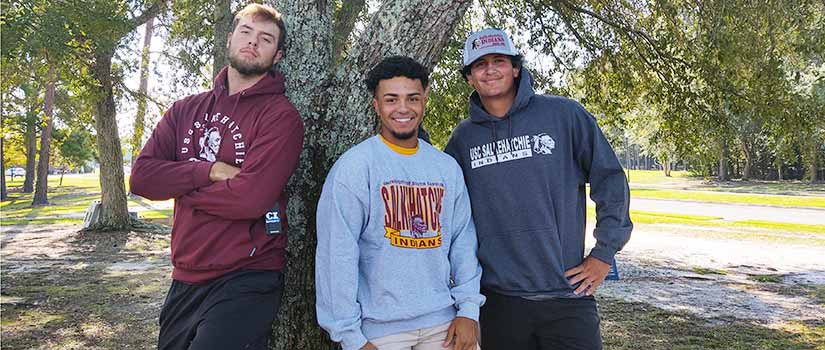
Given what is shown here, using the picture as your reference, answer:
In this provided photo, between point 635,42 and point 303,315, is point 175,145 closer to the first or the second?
point 303,315

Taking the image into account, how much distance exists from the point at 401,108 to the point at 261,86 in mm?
700

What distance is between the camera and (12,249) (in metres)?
12.7

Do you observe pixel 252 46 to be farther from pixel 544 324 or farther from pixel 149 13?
pixel 149 13

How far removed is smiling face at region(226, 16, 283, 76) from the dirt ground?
3.92 m

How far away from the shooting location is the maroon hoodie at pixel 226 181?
2.45m

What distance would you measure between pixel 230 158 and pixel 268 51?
577 mm

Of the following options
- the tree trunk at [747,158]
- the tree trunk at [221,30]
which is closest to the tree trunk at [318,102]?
the tree trunk at [221,30]

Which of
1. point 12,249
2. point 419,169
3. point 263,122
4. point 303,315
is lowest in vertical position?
point 12,249

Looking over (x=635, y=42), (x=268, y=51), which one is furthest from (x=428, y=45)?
(x=635, y=42)

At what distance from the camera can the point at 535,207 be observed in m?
2.72

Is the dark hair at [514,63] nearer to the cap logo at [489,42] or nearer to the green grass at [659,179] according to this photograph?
the cap logo at [489,42]

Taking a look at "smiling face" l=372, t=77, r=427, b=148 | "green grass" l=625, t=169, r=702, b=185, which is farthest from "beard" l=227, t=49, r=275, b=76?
"green grass" l=625, t=169, r=702, b=185

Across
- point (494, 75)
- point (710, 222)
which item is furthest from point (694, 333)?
point (710, 222)

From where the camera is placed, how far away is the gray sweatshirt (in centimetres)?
232
